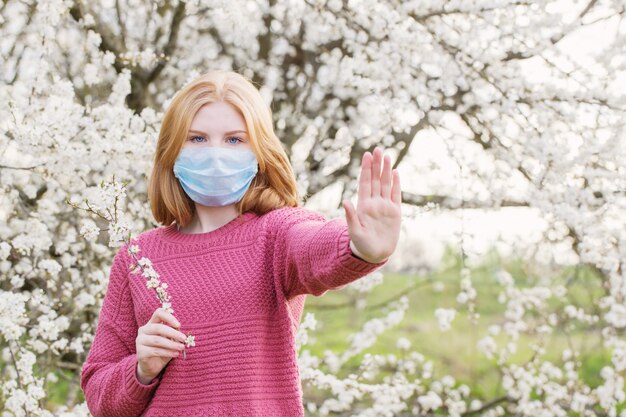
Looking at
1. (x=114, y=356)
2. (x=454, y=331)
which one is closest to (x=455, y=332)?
A: (x=454, y=331)

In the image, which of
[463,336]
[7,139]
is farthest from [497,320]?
[7,139]

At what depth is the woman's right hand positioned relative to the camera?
1655mm

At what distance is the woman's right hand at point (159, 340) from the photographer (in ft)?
5.43

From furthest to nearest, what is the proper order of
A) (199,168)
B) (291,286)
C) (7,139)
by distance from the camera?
(7,139)
(199,168)
(291,286)

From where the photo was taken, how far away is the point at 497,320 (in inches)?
280

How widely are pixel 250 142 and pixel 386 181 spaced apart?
558mm

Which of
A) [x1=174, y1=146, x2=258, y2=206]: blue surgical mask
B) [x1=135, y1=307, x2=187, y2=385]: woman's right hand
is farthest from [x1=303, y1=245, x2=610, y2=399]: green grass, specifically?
[x1=135, y1=307, x2=187, y2=385]: woman's right hand

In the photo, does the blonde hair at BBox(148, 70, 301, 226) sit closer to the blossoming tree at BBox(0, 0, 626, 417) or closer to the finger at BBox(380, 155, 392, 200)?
the finger at BBox(380, 155, 392, 200)

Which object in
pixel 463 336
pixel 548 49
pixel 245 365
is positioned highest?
pixel 548 49

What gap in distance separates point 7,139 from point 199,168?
169 centimetres

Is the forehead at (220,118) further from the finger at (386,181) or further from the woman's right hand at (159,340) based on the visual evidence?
the finger at (386,181)

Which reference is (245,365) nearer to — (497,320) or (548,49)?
(548,49)

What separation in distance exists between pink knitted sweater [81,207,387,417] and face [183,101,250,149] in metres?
0.17

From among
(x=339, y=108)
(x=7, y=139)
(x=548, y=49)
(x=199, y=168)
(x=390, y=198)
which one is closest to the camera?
(x=390, y=198)
